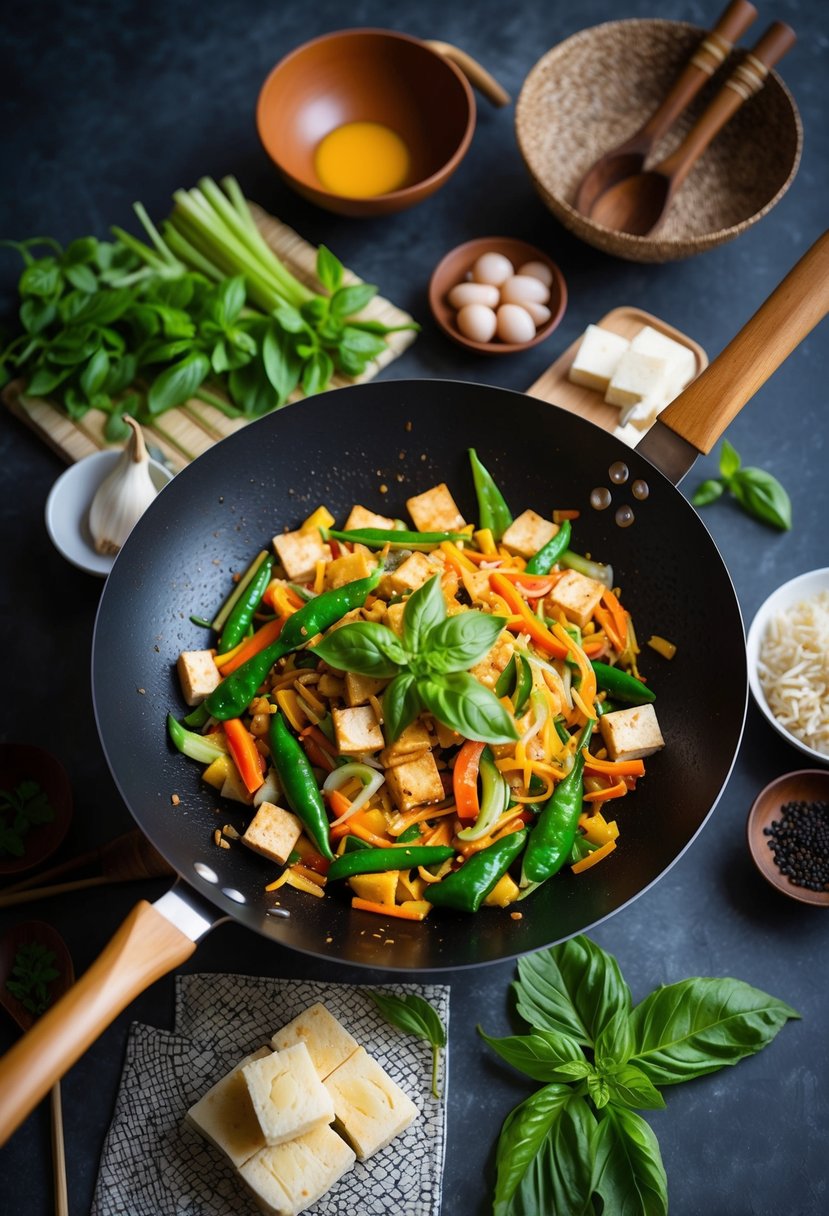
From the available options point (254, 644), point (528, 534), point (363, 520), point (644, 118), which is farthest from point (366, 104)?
point (254, 644)

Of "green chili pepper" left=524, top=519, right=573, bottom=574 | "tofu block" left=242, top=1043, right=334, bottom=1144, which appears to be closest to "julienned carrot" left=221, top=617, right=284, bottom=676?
"green chili pepper" left=524, top=519, right=573, bottom=574

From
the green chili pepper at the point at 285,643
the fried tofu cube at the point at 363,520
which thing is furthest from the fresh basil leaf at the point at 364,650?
the fried tofu cube at the point at 363,520

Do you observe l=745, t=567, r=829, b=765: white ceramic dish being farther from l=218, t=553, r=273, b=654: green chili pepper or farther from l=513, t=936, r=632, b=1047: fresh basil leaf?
l=218, t=553, r=273, b=654: green chili pepper

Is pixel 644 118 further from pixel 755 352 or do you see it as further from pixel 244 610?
pixel 244 610

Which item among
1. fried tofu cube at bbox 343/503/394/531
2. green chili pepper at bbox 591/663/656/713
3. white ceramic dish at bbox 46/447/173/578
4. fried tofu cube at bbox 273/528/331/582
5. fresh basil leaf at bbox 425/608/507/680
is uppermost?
fresh basil leaf at bbox 425/608/507/680

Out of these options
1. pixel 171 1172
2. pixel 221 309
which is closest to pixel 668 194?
pixel 221 309

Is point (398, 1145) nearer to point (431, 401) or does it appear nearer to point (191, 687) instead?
point (191, 687)

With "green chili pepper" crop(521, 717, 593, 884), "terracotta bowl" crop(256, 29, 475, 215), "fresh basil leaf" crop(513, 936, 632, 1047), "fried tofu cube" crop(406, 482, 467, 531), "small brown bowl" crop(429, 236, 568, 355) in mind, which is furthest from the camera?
"terracotta bowl" crop(256, 29, 475, 215)

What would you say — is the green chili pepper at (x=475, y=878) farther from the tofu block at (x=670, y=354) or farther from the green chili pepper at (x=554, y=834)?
the tofu block at (x=670, y=354)
